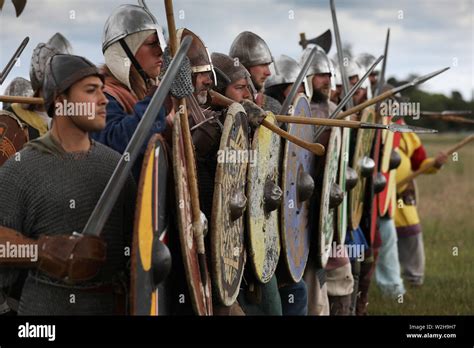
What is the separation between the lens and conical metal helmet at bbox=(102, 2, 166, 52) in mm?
5738

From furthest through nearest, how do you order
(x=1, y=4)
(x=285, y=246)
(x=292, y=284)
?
1. (x=292, y=284)
2. (x=285, y=246)
3. (x=1, y=4)

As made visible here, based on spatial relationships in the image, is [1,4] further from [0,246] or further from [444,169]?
[444,169]

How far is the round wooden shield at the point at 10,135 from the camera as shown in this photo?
6.02 m

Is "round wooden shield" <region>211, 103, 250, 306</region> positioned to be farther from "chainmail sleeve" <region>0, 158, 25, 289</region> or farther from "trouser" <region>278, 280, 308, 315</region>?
"trouser" <region>278, 280, 308, 315</region>

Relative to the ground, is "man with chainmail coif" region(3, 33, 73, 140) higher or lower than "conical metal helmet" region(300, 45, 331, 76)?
lower

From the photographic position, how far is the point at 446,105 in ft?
110

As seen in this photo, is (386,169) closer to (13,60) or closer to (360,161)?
(360,161)

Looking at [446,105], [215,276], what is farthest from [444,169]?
[215,276]

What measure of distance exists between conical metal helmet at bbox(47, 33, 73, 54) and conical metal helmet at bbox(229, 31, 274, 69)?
3.48 feet

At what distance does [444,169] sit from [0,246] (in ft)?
71.0

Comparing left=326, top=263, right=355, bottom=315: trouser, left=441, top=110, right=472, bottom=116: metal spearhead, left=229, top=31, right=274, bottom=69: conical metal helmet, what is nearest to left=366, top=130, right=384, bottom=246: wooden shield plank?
left=326, top=263, right=355, bottom=315: trouser

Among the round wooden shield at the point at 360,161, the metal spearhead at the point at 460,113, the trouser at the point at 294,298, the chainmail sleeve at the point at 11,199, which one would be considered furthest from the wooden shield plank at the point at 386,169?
the chainmail sleeve at the point at 11,199

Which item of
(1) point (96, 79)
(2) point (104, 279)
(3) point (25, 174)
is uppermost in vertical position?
(1) point (96, 79)

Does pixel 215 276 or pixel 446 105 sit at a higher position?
pixel 446 105
